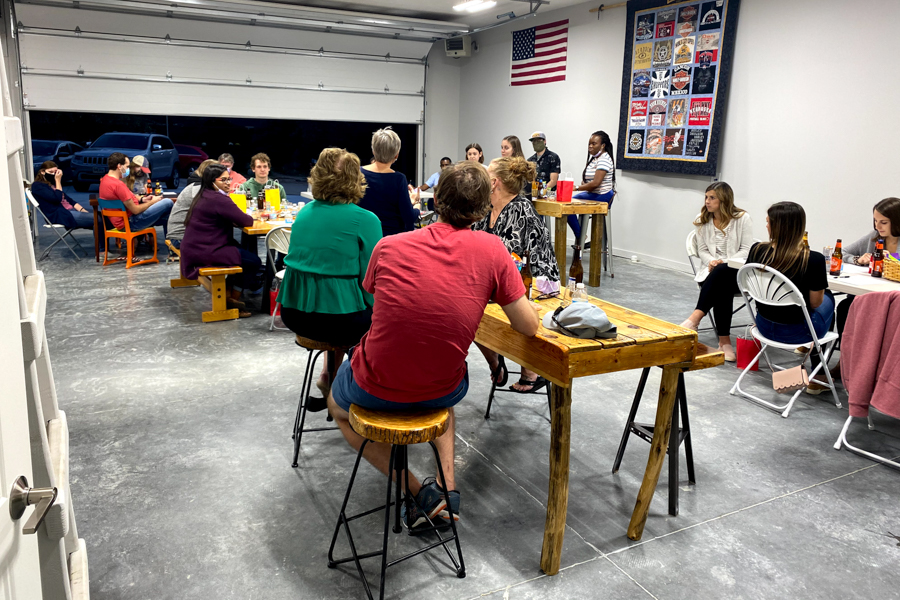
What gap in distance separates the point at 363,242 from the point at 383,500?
1175 mm

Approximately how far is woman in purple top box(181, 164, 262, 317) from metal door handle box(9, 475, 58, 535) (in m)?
4.30

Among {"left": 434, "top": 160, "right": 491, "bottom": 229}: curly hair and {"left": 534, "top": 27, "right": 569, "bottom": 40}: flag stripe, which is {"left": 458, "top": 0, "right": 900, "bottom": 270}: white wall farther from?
{"left": 434, "top": 160, "right": 491, "bottom": 229}: curly hair

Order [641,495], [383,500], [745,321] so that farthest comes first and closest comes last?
[745,321]
[383,500]
[641,495]

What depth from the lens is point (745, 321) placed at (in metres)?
5.56

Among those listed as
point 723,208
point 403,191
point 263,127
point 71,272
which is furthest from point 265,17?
point 723,208

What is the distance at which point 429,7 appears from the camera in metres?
9.39

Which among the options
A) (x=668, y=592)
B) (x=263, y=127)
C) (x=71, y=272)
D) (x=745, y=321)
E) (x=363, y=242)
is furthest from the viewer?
(x=263, y=127)

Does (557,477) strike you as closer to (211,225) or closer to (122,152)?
(211,225)

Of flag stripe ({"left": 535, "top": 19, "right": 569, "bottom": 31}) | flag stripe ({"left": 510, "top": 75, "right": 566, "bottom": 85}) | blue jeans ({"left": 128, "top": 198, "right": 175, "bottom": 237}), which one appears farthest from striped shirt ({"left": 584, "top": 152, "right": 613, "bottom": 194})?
blue jeans ({"left": 128, "top": 198, "right": 175, "bottom": 237})

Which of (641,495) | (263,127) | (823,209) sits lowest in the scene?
(641,495)

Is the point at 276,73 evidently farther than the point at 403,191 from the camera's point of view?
Yes

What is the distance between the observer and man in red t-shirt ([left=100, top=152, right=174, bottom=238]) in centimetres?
704

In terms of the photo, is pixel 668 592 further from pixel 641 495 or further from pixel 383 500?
pixel 383 500

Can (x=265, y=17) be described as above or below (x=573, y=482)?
above
